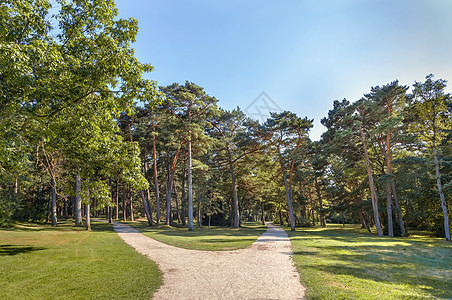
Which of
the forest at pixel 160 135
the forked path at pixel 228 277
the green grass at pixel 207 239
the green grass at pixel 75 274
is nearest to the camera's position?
the forked path at pixel 228 277

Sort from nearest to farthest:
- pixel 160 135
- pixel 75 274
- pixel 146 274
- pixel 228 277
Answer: pixel 228 277 → pixel 146 274 → pixel 75 274 → pixel 160 135

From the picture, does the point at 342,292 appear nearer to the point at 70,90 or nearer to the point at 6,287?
the point at 6,287

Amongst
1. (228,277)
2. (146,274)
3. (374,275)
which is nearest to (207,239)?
(146,274)

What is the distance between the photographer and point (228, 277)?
6.87m

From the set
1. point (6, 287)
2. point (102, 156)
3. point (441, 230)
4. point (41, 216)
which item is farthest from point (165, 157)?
point (441, 230)

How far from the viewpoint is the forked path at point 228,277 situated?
553 cm

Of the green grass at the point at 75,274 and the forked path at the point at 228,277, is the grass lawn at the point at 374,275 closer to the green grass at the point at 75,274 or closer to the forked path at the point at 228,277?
the forked path at the point at 228,277

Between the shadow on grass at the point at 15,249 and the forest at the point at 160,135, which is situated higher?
the forest at the point at 160,135

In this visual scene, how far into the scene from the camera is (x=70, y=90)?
7.84 metres

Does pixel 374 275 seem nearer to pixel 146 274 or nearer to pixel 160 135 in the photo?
pixel 146 274

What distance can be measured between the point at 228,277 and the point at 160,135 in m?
24.0

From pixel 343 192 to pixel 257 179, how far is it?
1158 centimetres

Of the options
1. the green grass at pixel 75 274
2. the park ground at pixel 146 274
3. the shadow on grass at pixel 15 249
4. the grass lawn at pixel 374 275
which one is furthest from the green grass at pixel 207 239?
the shadow on grass at pixel 15 249

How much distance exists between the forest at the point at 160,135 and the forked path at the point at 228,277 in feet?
12.2
